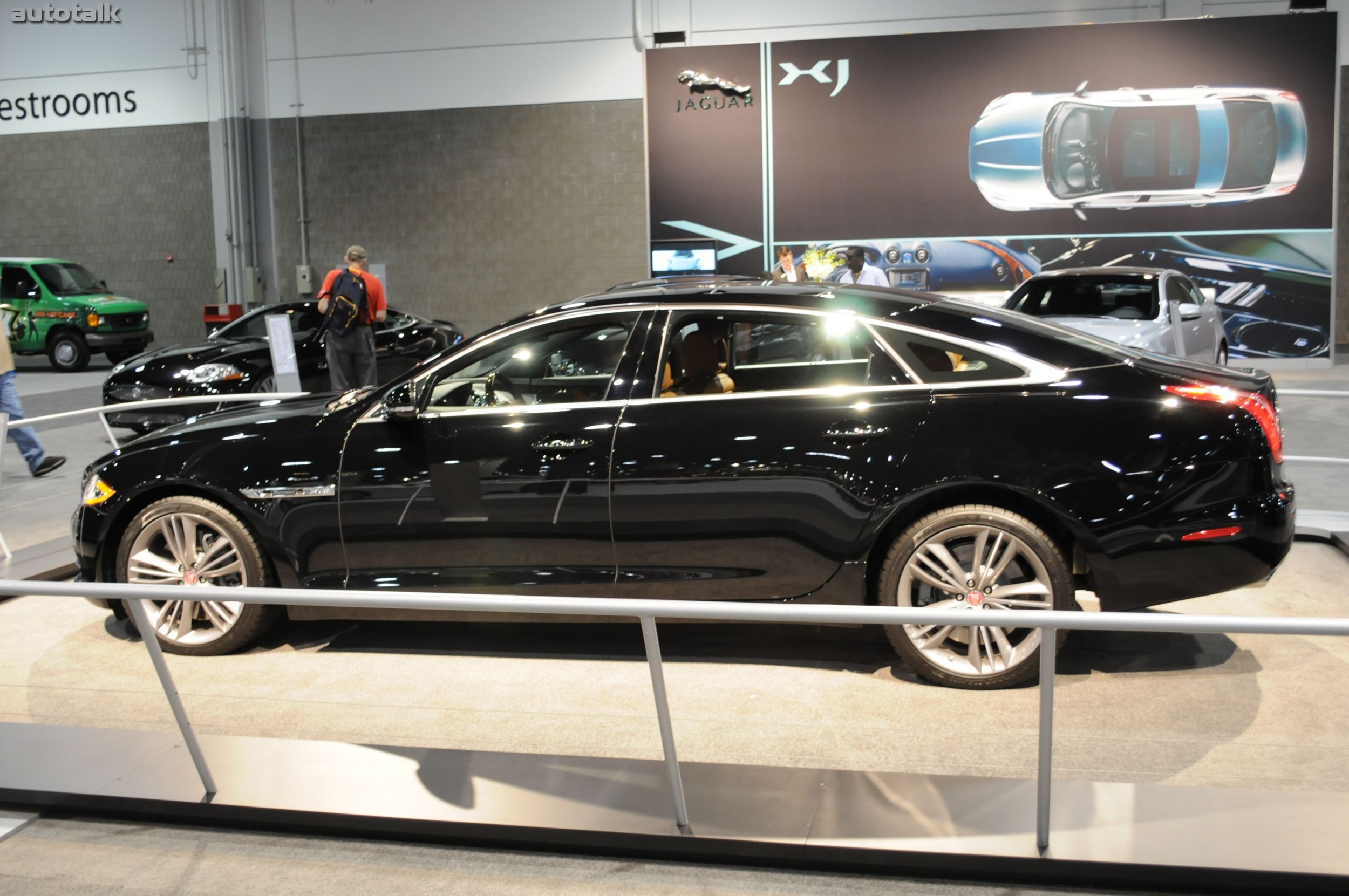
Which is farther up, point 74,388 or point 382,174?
point 382,174

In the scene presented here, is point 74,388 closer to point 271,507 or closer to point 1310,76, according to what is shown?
point 271,507

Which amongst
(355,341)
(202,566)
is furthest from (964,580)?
(355,341)

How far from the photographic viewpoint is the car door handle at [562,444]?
15.2 ft

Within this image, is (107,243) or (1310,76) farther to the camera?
(107,243)

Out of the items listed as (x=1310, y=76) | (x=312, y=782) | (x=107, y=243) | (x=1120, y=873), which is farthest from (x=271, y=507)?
(x=107, y=243)

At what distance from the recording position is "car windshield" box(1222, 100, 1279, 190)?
1533 cm

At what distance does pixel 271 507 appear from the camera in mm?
4918

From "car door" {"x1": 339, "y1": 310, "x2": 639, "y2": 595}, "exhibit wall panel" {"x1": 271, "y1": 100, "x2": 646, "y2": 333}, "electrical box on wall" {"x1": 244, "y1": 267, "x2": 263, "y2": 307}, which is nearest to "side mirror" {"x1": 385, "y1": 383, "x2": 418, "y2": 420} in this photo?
"car door" {"x1": 339, "y1": 310, "x2": 639, "y2": 595}

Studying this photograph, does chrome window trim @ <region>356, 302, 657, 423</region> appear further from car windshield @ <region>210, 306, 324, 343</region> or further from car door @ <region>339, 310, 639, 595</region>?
car windshield @ <region>210, 306, 324, 343</region>

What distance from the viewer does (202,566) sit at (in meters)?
5.03

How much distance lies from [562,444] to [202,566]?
5.37 feet

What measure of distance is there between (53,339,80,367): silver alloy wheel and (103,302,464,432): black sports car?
23.6 feet

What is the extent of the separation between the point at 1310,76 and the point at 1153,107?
199 cm

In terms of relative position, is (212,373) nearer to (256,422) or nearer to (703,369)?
(256,422)
